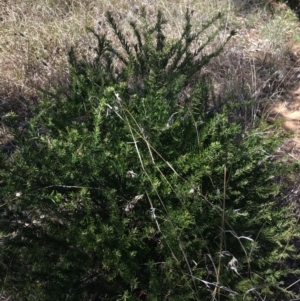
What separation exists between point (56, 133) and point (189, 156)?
0.71 metres

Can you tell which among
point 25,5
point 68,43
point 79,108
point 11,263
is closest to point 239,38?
point 68,43

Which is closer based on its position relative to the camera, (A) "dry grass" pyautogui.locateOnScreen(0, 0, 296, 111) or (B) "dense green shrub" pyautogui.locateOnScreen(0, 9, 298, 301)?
(B) "dense green shrub" pyautogui.locateOnScreen(0, 9, 298, 301)

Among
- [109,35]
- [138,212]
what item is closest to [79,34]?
[109,35]

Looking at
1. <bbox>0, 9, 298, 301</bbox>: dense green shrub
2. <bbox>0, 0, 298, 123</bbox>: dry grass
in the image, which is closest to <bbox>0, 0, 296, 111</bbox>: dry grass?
<bbox>0, 0, 298, 123</bbox>: dry grass

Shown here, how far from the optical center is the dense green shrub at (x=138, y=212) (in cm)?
191

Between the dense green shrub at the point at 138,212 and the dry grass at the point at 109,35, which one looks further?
the dry grass at the point at 109,35

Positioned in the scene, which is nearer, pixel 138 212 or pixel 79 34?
pixel 138 212

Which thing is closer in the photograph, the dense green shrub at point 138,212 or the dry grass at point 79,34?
the dense green shrub at point 138,212

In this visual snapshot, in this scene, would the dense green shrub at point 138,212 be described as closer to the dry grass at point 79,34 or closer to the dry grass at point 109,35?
the dry grass at point 109,35

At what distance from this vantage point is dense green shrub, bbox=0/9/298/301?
1.91 meters

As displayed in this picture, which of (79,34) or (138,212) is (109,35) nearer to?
(79,34)

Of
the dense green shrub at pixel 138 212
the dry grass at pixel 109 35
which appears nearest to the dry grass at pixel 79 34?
the dry grass at pixel 109 35

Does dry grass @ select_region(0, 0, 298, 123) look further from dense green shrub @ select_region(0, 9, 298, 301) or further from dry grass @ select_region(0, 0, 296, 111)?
dense green shrub @ select_region(0, 9, 298, 301)

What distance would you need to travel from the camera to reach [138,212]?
2.11m
